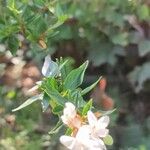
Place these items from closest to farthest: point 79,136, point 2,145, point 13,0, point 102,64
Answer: point 79,136 < point 13,0 < point 2,145 < point 102,64

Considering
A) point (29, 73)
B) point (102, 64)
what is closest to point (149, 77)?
point (102, 64)

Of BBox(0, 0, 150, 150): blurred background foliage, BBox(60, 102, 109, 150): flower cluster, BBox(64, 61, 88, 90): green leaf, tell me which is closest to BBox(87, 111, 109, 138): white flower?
BBox(60, 102, 109, 150): flower cluster

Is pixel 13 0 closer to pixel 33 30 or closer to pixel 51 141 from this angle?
pixel 33 30

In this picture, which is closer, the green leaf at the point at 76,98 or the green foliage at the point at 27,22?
the green leaf at the point at 76,98

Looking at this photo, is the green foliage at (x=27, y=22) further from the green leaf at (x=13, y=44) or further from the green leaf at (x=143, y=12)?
the green leaf at (x=143, y=12)

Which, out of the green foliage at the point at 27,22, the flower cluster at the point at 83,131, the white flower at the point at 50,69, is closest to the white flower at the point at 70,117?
the flower cluster at the point at 83,131

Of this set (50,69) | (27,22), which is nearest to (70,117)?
(50,69)

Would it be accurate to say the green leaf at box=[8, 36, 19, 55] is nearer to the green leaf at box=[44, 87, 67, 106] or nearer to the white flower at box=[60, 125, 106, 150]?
the green leaf at box=[44, 87, 67, 106]
